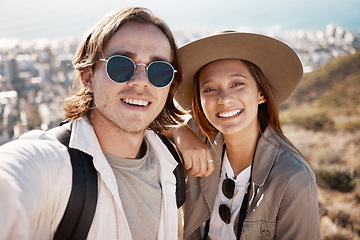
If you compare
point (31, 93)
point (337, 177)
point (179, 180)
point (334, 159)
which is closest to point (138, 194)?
point (179, 180)

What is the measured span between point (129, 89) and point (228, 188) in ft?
3.18

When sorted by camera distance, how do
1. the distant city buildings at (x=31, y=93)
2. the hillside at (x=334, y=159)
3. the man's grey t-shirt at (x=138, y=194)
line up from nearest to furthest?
the man's grey t-shirt at (x=138, y=194) < the hillside at (x=334, y=159) < the distant city buildings at (x=31, y=93)

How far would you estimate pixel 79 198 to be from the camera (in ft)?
4.06

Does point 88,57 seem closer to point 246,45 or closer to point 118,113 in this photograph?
point 118,113

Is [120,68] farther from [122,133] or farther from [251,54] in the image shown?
[251,54]

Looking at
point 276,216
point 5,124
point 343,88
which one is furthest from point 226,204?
point 343,88

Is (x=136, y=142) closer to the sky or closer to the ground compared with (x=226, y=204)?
closer to the sky

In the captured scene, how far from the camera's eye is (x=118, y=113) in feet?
5.27

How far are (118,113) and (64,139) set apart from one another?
→ 0.33 meters

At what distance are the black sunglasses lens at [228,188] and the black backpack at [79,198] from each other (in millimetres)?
975

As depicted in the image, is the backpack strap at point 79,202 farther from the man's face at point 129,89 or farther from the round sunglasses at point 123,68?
the round sunglasses at point 123,68

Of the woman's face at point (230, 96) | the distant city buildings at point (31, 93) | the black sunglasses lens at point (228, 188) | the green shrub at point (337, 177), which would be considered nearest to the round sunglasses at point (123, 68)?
the distant city buildings at point (31, 93)

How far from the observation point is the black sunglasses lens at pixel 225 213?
190cm

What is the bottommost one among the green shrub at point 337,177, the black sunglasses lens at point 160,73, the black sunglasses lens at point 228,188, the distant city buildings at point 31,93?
the distant city buildings at point 31,93
